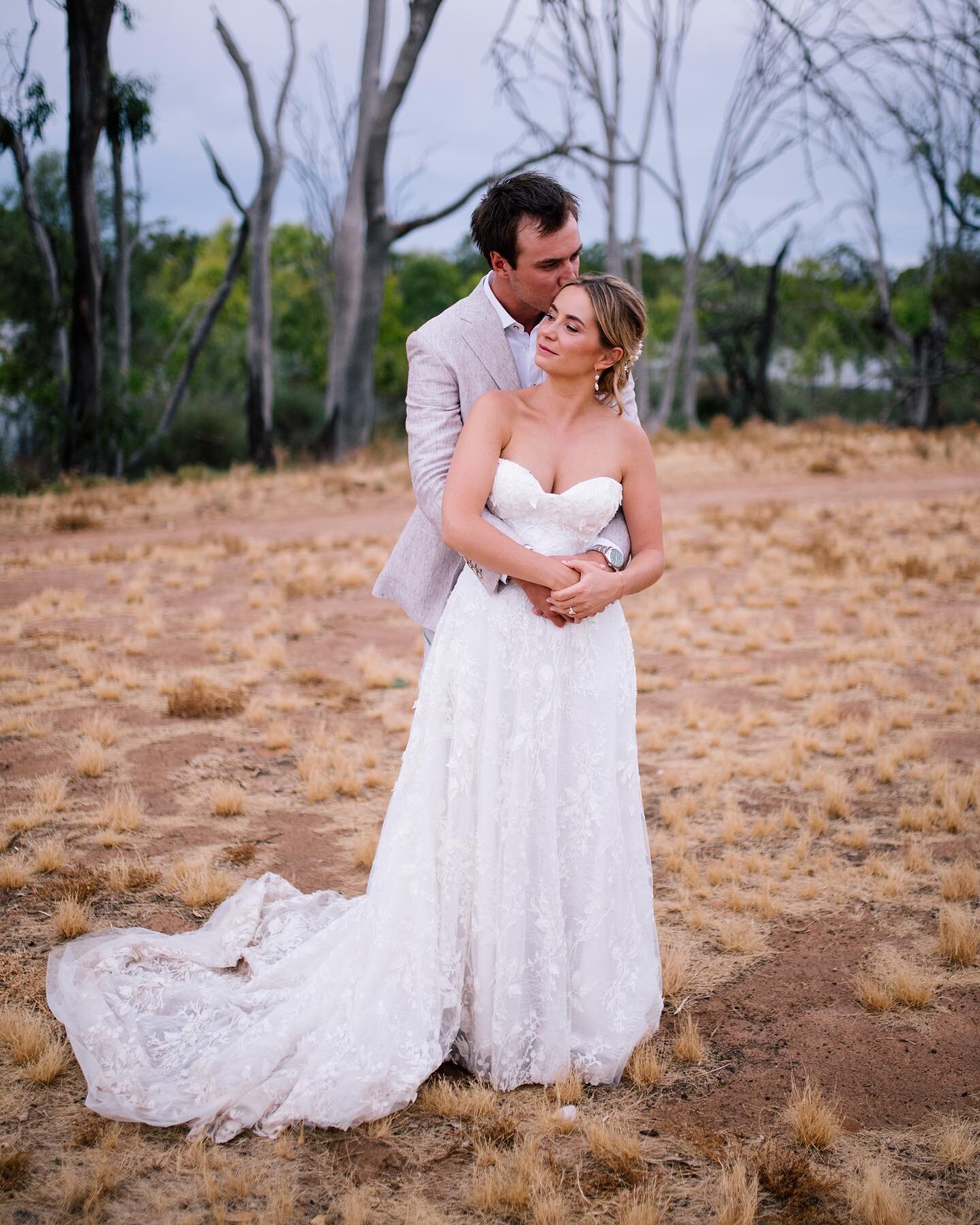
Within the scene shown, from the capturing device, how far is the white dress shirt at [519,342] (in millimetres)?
3299

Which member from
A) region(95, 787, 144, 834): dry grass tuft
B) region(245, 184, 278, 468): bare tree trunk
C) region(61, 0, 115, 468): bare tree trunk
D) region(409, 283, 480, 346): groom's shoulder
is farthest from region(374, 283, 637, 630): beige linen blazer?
region(245, 184, 278, 468): bare tree trunk

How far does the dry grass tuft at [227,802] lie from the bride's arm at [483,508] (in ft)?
Answer: 9.15

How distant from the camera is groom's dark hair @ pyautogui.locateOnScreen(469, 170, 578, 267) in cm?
303

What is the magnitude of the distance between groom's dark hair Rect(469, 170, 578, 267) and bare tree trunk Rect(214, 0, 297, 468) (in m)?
17.6

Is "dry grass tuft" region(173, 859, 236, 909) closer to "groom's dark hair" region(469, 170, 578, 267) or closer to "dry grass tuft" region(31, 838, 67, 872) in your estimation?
"dry grass tuft" region(31, 838, 67, 872)

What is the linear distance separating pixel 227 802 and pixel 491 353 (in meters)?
2.97

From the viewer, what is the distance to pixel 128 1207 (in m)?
2.57

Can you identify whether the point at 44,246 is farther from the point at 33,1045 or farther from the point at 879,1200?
the point at 879,1200

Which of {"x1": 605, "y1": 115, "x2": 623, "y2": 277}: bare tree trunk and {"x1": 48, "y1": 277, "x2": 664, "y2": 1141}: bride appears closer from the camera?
{"x1": 48, "y1": 277, "x2": 664, "y2": 1141}: bride

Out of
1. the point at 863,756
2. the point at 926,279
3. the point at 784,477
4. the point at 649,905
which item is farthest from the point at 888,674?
the point at 926,279

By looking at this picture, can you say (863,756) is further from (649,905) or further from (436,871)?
(436,871)

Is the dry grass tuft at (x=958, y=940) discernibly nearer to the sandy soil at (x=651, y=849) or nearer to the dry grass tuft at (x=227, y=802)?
the sandy soil at (x=651, y=849)

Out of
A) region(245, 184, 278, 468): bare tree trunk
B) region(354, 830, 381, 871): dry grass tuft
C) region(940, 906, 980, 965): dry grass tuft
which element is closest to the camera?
region(940, 906, 980, 965): dry grass tuft

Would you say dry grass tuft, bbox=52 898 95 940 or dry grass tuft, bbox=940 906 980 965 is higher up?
dry grass tuft, bbox=52 898 95 940
